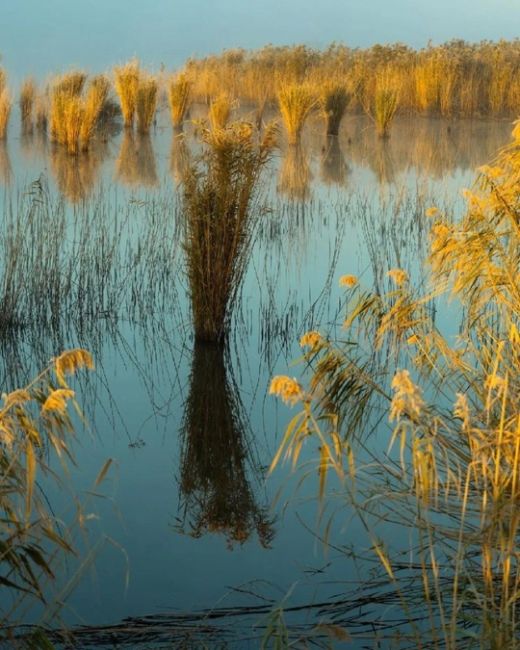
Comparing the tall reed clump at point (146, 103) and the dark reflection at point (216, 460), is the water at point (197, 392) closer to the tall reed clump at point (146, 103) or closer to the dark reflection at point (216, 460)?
the dark reflection at point (216, 460)

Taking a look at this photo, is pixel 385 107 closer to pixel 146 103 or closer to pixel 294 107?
pixel 294 107

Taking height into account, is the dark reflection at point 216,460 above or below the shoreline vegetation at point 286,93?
below

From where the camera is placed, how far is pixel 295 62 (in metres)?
19.3

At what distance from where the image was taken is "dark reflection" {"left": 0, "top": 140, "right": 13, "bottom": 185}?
920 cm

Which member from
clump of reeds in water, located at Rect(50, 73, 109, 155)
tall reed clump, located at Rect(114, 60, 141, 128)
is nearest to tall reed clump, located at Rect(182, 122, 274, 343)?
clump of reeds in water, located at Rect(50, 73, 109, 155)

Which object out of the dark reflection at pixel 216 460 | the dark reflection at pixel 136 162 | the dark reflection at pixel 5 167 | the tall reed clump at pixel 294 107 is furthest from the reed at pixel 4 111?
the dark reflection at pixel 216 460

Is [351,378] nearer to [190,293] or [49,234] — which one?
[190,293]

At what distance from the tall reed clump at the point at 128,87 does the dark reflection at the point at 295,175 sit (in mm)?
2646

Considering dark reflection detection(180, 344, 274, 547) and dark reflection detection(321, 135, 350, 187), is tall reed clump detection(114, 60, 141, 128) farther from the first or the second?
dark reflection detection(180, 344, 274, 547)

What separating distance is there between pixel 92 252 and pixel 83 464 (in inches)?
87.3

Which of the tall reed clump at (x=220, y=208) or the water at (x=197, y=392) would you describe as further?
the tall reed clump at (x=220, y=208)

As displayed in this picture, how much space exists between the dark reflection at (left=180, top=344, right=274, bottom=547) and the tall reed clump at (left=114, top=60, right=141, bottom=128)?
30.7 ft

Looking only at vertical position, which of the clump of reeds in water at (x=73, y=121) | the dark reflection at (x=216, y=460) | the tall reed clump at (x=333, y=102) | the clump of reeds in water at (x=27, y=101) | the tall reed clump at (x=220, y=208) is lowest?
the dark reflection at (x=216, y=460)

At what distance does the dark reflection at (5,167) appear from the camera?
30.2ft
